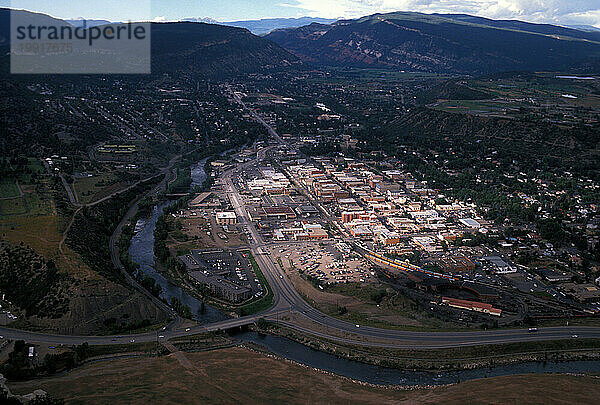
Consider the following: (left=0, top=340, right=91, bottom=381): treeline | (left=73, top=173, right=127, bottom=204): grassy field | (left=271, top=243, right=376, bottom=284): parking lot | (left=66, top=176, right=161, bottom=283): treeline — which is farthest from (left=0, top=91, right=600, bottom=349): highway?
(left=73, top=173, right=127, bottom=204): grassy field

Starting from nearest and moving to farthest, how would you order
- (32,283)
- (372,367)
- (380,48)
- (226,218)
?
(372,367) < (32,283) < (226,218) < (380,48)

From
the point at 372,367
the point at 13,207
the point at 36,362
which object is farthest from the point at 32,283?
the point at 372,367

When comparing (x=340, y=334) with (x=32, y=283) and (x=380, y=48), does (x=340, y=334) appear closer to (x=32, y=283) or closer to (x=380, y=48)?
(x=32, y=283)

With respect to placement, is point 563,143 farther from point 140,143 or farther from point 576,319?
point 140,143

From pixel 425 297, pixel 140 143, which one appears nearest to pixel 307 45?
pixel 140 143

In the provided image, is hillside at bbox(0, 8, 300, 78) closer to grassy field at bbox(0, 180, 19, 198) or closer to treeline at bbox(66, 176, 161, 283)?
grassy field at bbox(0, 180, 19, 198)

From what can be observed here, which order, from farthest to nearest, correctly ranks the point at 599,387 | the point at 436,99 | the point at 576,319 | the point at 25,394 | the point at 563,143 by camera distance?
the point at 436,99
the point at 563,143
the point at 576,319
the point at 599,387
the point at 25,394
